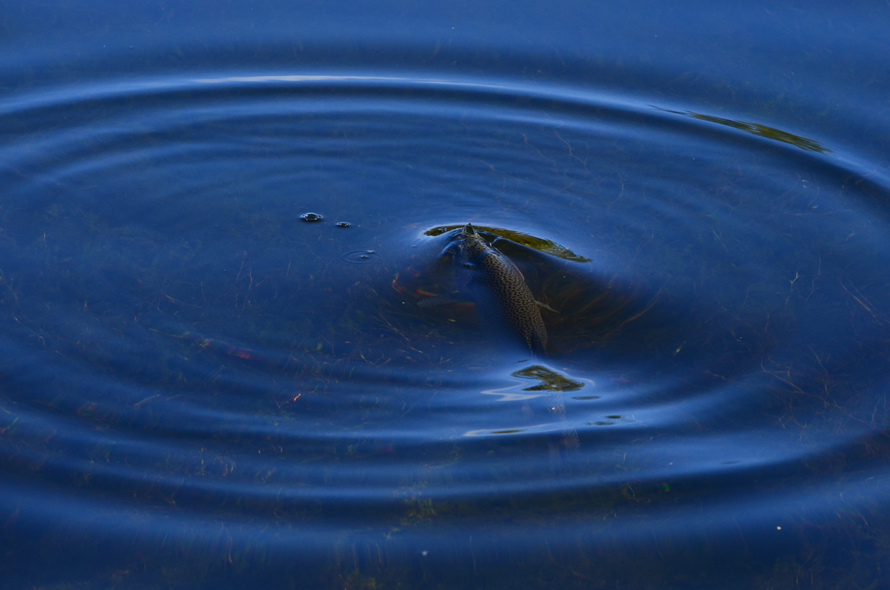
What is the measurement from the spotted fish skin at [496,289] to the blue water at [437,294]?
0.44 ft

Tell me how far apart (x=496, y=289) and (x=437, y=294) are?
1.58 ft

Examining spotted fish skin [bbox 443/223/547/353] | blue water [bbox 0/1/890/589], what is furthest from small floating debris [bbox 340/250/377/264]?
spotted fish skin [bbox 443/223/547/353]

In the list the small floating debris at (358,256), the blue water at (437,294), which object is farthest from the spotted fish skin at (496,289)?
the small floating debris at (358,256)

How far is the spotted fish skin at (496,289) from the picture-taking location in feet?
16.7

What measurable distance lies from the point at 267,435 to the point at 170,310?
1.43 meters

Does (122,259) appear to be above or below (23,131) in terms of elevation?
below

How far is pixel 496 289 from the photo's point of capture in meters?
5.36

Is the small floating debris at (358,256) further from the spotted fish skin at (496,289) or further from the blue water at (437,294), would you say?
the spotted fish skin at (496,289)

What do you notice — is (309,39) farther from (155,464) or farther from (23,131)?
(155,464)

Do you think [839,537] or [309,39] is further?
[309,39]

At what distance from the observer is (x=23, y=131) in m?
7.08

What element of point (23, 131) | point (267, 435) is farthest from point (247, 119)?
point (267, 435)

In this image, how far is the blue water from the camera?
407 cm

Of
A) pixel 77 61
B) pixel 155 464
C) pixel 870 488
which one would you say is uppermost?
pixel 77 61
